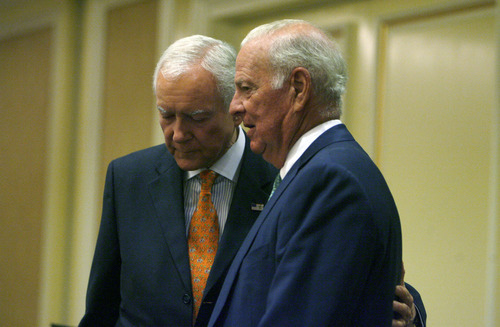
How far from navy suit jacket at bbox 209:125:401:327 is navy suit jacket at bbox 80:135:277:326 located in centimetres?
38

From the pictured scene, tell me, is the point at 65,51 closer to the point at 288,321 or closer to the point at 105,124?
the point at 105,124

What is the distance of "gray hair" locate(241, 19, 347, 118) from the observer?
132 cm

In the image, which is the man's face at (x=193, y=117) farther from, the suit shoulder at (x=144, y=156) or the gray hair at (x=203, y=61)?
the suit shoulder at (x=144, y=156)

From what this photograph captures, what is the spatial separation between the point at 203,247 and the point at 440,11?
1673 mm

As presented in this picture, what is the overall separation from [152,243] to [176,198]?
14cm

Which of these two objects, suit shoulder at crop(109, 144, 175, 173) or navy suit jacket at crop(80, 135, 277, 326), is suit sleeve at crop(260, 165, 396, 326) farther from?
suit shoulder at crop(109, 144, 175, 173)

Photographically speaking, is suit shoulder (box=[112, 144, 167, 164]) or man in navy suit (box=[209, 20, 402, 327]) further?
suit shoulder (box=[112, 144, 167, 164])

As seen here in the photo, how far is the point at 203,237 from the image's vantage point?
1.69 metres

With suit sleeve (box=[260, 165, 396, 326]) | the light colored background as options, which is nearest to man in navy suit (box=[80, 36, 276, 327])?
suit sleeve (box=[260, 165, 396, 326])

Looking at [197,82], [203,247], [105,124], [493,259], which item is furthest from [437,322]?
[105,124]

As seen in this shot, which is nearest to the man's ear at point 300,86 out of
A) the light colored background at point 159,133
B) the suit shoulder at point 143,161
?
the suit shoulder at point 143,161

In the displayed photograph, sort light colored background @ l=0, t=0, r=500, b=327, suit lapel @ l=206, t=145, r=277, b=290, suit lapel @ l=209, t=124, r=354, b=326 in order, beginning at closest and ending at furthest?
suit lapel @ l=209, t=124, r=354, b=326 → suit lapel @ l=206, t=145, r=277, b=290 → light colored background @ l=0, t=0, r=500, b=327

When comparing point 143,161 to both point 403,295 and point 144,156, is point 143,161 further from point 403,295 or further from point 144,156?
point 403,295

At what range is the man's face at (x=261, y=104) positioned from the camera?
4.42 feet
